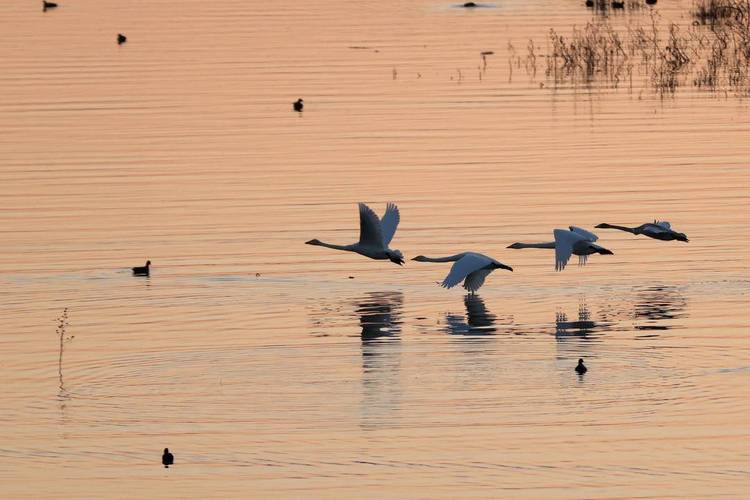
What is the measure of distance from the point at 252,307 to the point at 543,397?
17.5 ft

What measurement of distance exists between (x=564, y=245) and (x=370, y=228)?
217cm

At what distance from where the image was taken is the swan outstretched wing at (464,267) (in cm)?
2064

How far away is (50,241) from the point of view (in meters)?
24.8

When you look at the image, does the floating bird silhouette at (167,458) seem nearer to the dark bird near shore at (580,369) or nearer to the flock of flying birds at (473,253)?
the dark bird near shore at (580,369)

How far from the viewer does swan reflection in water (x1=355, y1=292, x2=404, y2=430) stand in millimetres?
15854

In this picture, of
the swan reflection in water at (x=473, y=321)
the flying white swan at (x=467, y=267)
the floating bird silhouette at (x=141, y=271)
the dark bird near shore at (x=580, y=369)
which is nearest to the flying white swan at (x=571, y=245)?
the flying white swan at (x=467, y=267)

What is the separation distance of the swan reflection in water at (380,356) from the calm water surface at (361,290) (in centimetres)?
5

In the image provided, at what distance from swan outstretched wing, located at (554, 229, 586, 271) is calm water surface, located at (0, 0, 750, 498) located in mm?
427

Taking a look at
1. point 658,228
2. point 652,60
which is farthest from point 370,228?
point 652,60

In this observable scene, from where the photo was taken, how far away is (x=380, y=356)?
17984 mm

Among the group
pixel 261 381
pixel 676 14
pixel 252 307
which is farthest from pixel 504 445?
pixel 676 14

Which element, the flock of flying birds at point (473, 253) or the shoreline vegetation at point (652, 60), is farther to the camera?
the shoreline vegetation at point (652, 60)

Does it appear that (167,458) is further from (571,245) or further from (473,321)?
(571,245)

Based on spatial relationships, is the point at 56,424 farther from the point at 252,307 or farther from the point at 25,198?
the point at 25,198
